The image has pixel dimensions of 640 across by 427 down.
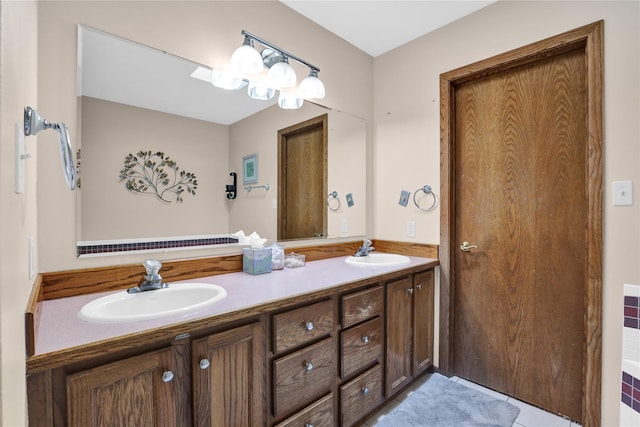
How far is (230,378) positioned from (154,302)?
46 centimetres

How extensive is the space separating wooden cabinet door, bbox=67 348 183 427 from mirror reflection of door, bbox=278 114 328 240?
3.53ft

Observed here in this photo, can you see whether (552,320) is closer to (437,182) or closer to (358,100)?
(437,182)

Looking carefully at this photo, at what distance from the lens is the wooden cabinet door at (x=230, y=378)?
3.17 feet

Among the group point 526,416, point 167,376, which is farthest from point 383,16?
point 526,416

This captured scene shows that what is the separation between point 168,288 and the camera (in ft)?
4.15

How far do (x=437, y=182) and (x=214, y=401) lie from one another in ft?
5.83

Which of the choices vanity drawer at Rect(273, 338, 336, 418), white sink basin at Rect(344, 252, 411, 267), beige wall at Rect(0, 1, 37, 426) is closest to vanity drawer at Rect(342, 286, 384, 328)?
vanity drawer at Rect(273, 338, 336, 418)

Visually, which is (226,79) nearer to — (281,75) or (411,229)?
(281,75)

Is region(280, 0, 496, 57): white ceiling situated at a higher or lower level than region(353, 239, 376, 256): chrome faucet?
higher

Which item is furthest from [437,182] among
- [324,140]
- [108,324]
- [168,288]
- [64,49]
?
[64,49]

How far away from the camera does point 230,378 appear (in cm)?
103

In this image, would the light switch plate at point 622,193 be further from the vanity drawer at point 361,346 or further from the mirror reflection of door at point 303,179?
the mirror reflection of door at point 303,179

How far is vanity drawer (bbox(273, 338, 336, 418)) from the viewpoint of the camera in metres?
1.17

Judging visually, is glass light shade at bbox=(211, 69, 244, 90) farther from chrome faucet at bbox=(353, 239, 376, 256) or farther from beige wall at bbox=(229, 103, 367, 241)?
chrome faucet at bbox=(353, 239, 376, 256)
